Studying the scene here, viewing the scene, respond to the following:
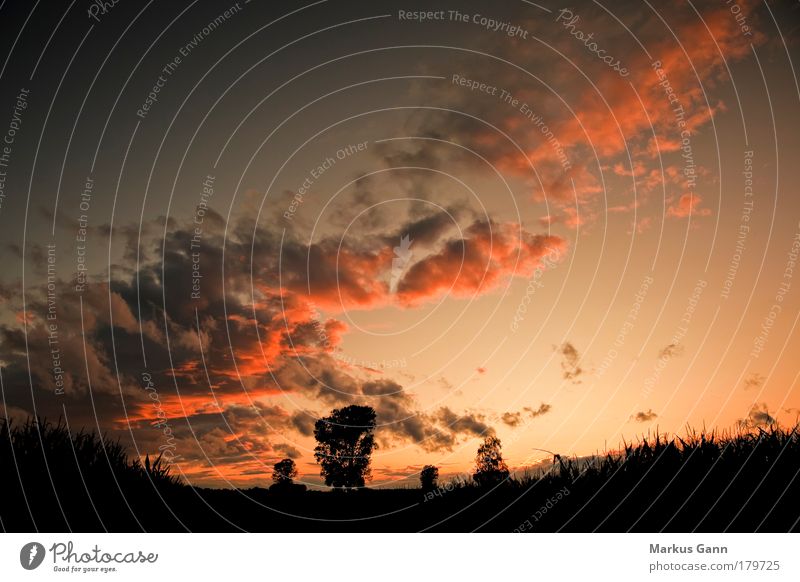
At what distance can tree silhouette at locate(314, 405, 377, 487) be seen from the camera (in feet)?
71.1

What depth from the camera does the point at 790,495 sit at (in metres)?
13.8

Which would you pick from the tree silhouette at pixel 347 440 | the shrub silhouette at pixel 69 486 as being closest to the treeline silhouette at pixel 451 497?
the shrub silhouette at pixel 69 486

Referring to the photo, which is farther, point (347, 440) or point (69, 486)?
point (347, 440)

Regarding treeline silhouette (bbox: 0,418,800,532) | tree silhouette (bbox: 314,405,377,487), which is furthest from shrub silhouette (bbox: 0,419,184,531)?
tree silhouette (bbox: 314,405,377,487)

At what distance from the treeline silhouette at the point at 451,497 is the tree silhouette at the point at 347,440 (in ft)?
18.7

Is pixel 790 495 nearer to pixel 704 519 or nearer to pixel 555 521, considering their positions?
pixel 704 519

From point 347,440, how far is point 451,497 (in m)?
7.11

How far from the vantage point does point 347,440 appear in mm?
22109

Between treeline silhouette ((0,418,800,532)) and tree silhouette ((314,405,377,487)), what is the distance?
5704 mm

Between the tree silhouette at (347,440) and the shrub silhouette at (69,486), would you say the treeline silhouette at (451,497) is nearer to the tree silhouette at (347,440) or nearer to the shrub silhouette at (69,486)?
the shrub silhouette at (69,486)

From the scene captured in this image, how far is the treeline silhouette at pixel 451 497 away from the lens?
13148mm

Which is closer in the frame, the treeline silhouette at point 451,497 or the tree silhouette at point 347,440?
the treeline silhouette at point 451,497
